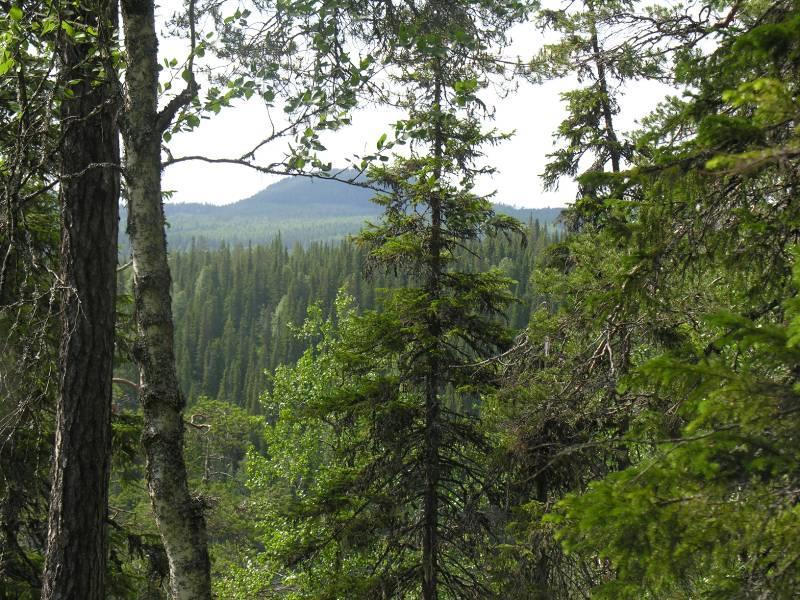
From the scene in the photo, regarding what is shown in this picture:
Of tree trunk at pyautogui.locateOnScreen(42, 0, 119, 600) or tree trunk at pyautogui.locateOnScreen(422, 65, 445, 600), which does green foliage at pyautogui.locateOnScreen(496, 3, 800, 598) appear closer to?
tree trunk at pyautogui.locateOnScreen(42, 0, 119, 600)

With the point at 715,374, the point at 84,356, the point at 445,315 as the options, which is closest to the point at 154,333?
the point at 84,356

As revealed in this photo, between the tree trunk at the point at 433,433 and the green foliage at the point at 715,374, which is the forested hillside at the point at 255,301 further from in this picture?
the green foliage at the point at 715,374

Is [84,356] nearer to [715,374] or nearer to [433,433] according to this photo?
[715,374]

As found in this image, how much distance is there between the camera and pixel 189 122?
3809 millimetres

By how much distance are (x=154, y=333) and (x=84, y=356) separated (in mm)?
568

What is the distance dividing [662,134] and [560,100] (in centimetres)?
904

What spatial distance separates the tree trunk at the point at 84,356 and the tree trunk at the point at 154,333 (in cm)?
24

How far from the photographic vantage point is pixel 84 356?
3.96 metres

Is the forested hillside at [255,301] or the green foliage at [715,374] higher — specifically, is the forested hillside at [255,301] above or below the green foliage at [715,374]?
below

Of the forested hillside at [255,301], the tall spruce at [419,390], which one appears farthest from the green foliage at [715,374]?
the forested hillside at [255,301]

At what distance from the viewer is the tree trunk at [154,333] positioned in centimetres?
366

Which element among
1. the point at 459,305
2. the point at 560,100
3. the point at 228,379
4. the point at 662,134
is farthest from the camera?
the point at 228,379

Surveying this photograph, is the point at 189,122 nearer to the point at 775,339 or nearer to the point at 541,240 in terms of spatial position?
the point at 775,339

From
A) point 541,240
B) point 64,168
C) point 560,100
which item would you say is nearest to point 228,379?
point 541,240
